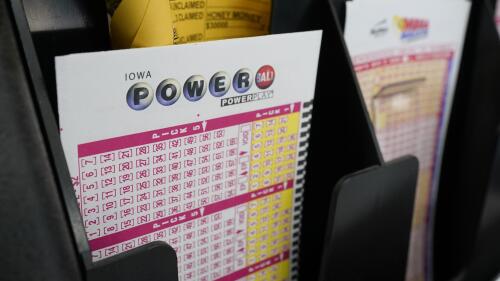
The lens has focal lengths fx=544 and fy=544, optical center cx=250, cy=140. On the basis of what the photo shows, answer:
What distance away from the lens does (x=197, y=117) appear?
1.66 ft

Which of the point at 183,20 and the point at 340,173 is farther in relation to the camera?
the point at 340,173

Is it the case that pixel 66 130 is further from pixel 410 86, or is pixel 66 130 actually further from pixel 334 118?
pixel 410 86

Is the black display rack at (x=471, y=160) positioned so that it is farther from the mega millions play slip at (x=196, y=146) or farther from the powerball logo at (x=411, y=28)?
the mega millions play slip at (x=196, y=146)

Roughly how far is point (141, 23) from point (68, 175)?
16 centimetres

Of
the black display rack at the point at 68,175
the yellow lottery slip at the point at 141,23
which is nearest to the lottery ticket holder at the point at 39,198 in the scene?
the black display rack at the point at 68,175

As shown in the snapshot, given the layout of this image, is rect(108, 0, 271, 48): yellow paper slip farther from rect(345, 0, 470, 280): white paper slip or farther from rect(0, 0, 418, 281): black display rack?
rect(345, 0, 470, 280): white paper slip

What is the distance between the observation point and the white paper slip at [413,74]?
2.31ft

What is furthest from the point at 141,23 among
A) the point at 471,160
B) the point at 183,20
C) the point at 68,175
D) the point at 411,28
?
the point at 471,160

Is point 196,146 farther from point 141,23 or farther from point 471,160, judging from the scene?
point 471,160

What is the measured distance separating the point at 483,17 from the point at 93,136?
64 cm

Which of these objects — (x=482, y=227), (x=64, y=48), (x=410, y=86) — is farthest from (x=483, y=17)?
(x=64, y=48)

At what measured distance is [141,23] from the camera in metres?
0.48

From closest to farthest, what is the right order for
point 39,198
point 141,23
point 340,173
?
point 39,198 < point 141,23 < point 340,173

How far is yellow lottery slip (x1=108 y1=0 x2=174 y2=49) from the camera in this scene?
0.48 m
